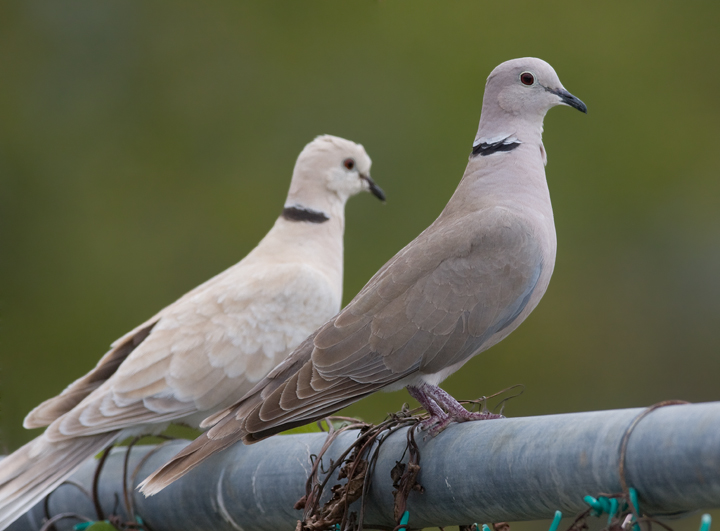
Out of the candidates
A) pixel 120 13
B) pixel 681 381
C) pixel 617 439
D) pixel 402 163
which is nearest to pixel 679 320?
pixel 681 381

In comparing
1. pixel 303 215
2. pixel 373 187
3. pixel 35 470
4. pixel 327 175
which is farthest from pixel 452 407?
pixel 373 187

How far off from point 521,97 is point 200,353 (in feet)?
4.68

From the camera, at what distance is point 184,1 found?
30.0 feet

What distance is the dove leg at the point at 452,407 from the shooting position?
206 centimetres

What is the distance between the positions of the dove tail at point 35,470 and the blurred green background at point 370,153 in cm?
401

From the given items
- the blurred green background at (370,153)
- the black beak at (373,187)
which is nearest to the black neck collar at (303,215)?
the black beak at (373,187)

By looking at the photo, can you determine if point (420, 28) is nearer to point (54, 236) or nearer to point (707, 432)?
point (54, 236)

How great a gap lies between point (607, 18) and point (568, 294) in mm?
2465

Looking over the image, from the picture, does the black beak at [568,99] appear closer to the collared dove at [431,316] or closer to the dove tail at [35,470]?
the collared dove at [431,316]

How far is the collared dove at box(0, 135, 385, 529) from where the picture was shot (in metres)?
2.69

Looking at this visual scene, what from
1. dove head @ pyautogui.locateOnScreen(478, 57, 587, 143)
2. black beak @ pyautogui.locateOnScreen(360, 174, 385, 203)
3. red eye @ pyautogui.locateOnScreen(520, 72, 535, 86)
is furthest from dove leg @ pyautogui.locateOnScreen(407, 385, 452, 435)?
black beak @ pyautogui.locateOnScreen(360, 174, 385, 203)

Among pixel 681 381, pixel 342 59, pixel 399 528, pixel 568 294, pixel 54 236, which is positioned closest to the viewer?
pixel 399 528

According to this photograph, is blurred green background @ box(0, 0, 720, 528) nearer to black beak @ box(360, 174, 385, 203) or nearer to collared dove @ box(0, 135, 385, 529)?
black beak @ box(360, 174, 385, 203)

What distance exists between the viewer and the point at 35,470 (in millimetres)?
2568
